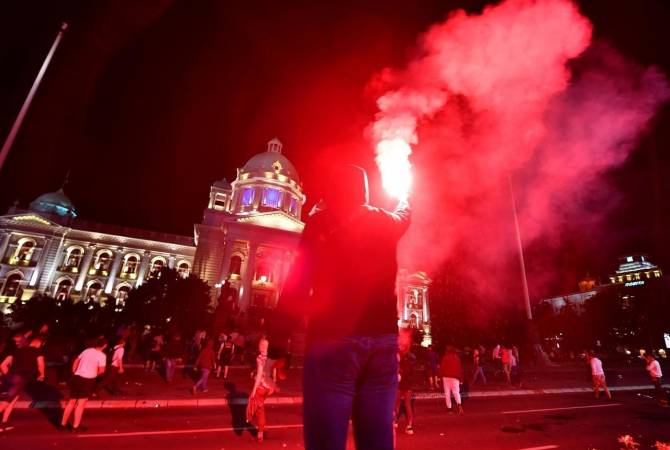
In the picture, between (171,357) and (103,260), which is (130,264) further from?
(171,357)

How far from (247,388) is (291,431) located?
6234mm

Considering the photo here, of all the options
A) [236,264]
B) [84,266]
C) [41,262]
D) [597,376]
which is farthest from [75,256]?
[597,376]

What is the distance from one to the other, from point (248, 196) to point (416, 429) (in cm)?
5326

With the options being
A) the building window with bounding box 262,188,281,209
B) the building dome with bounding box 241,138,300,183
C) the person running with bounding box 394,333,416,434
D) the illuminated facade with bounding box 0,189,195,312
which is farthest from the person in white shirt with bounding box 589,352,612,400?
the building dome with bounding box 241,138,300,183

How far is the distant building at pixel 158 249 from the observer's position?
46.8 metres

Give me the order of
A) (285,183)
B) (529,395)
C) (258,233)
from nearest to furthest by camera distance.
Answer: (529,395) < (258,233) < (285,183)

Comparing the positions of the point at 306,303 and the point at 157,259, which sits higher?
the point at 157,259

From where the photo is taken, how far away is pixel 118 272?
52188 millimetres

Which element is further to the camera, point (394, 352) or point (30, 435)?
point (30, 435)

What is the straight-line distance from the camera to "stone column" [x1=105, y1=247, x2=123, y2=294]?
51.0 meters

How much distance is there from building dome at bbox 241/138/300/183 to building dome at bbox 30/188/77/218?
3199 cm

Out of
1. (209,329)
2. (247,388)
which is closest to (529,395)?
(247,388)

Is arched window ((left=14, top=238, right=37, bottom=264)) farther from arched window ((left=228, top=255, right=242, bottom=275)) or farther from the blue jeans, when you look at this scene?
the blue jeans

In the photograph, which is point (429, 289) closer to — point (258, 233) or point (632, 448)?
point (258, 233)
